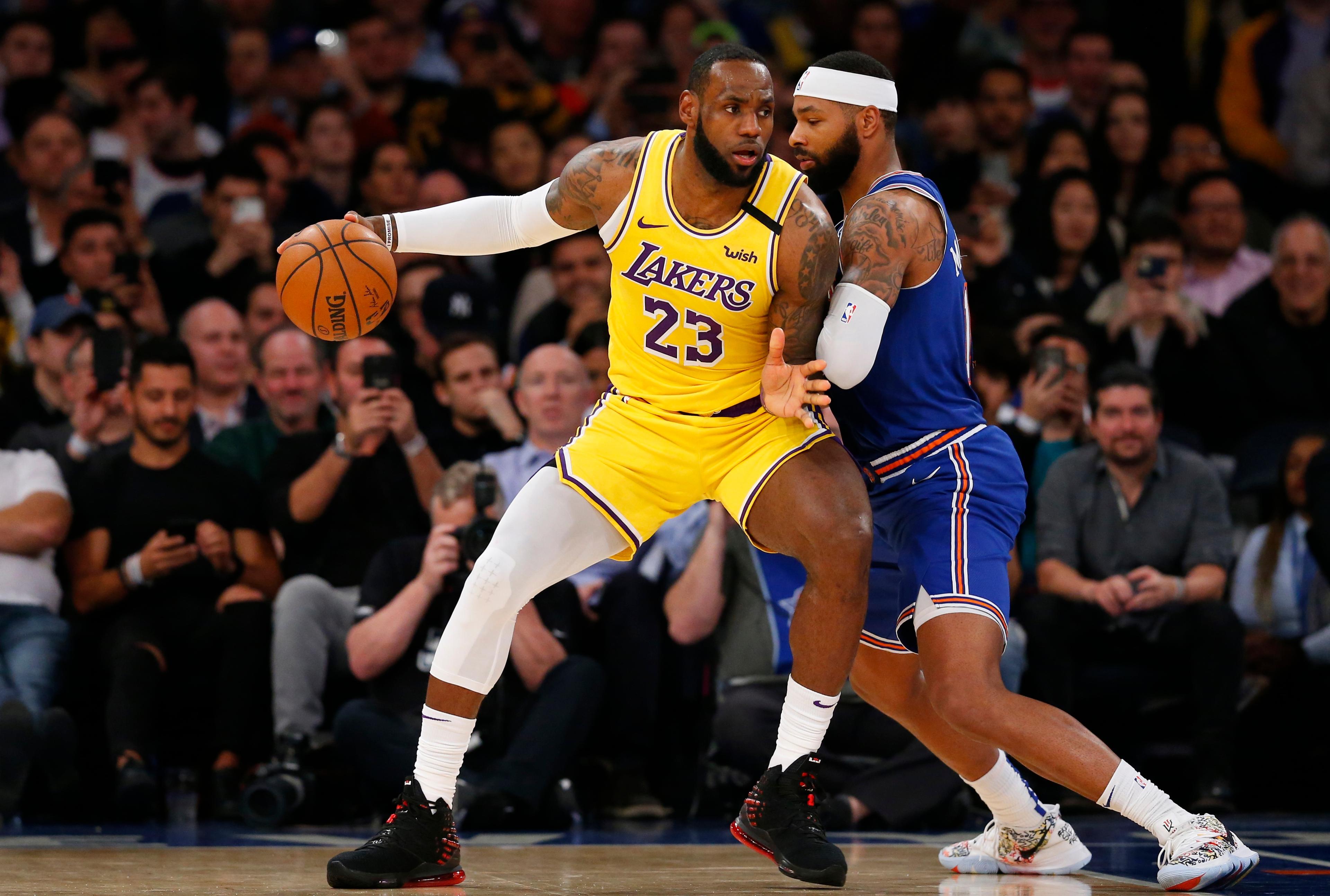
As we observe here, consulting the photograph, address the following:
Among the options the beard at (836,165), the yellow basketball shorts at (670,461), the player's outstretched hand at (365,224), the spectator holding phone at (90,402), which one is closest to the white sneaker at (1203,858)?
the yellow basketball shorts at (670,461)

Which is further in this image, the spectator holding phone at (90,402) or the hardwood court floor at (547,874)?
the spectator holding phone at (90,402)

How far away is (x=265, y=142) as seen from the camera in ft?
32.4

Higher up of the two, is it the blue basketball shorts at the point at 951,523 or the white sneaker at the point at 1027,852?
the blue basketball shorts at the point at 951,523

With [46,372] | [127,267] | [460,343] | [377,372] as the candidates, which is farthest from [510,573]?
[127,267]

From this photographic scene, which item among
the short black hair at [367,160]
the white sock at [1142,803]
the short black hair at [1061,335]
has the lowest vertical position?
the white sock at [1142,803]

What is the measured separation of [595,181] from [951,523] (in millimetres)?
1460

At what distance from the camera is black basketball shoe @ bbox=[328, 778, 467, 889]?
4449 millimetres

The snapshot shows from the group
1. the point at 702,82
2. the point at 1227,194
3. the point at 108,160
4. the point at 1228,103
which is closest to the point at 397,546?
the point at 702,82

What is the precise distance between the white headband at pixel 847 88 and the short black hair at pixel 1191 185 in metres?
5.51

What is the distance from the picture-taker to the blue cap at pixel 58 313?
27.2 feet

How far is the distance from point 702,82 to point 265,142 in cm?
588

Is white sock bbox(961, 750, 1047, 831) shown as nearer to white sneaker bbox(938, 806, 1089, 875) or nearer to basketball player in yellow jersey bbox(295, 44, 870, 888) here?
white sneaker bbox(938, 806, 1089, 875)

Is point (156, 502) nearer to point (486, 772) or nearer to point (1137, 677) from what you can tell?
point (486, 772)

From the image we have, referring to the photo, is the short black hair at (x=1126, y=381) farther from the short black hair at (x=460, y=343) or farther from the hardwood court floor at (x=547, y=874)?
the short black hair at (x=460, y=343)
